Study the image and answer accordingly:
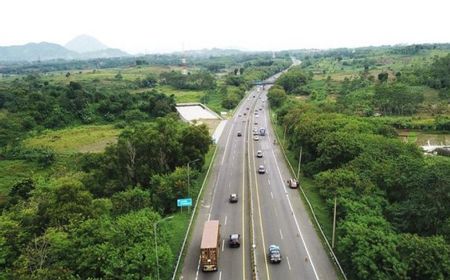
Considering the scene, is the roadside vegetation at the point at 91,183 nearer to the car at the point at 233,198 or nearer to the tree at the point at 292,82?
the car at the point at 233,198

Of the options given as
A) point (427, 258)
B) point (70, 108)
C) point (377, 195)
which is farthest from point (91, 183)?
point (70, 108)

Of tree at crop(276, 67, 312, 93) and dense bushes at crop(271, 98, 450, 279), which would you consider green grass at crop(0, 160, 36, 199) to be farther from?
tree at crop(276, 67, 312, 93)

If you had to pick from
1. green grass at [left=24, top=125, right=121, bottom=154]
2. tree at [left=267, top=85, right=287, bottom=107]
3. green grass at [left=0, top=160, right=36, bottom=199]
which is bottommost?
green grass at [left=0, top=160, right=36, bottom=199]

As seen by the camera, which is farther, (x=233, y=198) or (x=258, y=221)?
(x=233, y=198)

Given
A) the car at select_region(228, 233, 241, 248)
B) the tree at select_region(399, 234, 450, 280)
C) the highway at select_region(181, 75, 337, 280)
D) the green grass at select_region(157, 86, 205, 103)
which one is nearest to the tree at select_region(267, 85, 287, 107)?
the green grass at select_region(157, 86, 205, 103)

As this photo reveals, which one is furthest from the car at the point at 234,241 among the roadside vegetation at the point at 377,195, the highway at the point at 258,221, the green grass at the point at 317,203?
the roadside vegetation at the point at 377,195

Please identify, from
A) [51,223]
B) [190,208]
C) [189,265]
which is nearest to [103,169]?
[190,208]

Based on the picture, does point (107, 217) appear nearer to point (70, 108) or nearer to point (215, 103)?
point (70, 108)
